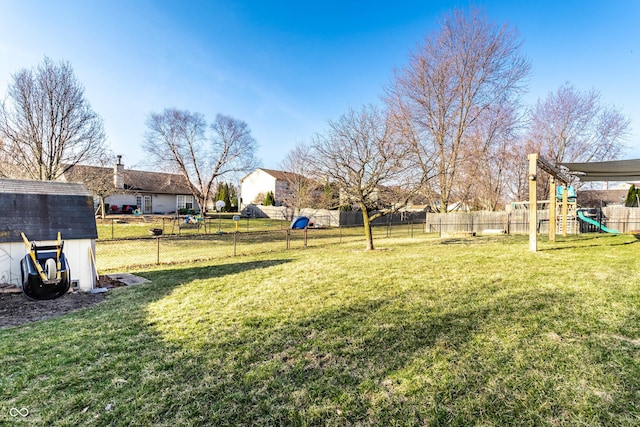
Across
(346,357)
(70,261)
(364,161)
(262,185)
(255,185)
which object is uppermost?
(255,185)

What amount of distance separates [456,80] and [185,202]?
103 feet

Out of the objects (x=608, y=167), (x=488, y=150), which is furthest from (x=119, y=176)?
(x=608, y=167)

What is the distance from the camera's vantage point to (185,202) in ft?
122

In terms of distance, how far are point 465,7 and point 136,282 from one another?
A: 75.3ft

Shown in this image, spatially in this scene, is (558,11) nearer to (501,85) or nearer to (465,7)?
(501,85)

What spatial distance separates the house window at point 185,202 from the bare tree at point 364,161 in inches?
1187

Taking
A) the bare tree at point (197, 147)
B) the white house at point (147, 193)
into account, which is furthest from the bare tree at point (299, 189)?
the white house at point (147, 193)

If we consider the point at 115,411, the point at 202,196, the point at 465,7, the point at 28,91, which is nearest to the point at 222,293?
the point at 115,411

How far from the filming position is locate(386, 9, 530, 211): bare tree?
18.7m

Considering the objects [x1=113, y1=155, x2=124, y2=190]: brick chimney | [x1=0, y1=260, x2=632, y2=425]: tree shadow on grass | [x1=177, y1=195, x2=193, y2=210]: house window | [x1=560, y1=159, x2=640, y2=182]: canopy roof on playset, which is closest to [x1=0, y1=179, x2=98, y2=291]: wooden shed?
[x1=0, y1=260, x2=632, y2=425]: tree shadow on grass

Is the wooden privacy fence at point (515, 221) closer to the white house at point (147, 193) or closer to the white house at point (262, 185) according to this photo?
the white house at point (262, 185)

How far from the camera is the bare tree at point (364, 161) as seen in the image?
11.0 meters

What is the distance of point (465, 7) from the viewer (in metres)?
19.1

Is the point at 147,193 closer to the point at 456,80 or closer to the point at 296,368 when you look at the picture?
the point at 456,80
